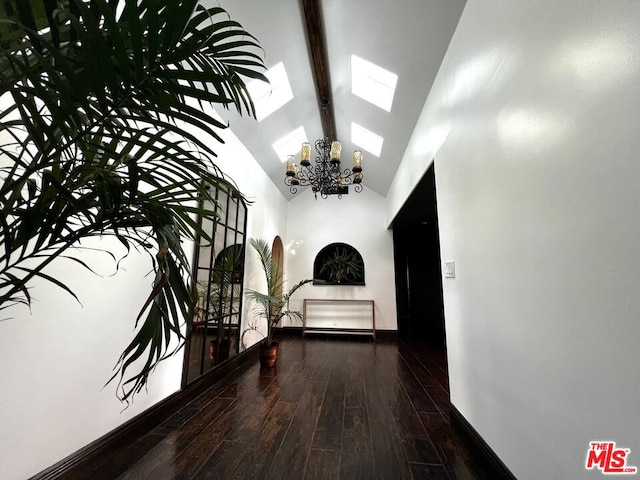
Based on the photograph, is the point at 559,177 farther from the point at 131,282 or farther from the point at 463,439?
the point at 131,282

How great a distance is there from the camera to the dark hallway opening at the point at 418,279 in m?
4.86

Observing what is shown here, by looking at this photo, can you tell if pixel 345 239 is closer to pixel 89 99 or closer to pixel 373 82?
pixel 373 82

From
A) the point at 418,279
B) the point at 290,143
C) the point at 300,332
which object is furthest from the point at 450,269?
the point at 300,332

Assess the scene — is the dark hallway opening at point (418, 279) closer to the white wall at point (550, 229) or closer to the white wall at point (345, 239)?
the white wall at point (345, 239)

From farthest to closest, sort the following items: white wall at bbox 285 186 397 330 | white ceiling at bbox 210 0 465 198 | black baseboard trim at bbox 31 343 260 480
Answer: white wall at bbox 285 186 397 330, white ceiling at bbox 210 0 465 198, black baseboard trim at bbox 31 343 260 480

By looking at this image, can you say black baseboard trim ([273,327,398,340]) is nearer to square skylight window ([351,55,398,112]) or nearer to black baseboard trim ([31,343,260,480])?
black baseboard trim ([31,343,260,480])

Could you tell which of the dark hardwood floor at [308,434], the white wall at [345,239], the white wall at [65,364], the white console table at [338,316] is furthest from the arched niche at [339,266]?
the white wall at [65,364]

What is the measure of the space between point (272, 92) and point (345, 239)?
11.0 ft

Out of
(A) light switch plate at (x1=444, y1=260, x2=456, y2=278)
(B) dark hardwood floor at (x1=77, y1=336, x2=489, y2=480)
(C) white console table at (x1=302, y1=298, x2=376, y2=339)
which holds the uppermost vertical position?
(A) light switch plate at (x1=444, y1=260, x2=456, y2=278)

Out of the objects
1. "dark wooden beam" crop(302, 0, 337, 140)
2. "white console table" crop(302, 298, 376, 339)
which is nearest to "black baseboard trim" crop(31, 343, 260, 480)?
"white console table" crop(302, 298, 376, 339)

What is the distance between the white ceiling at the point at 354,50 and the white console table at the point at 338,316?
3088mm

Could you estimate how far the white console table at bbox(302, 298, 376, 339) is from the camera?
504cm

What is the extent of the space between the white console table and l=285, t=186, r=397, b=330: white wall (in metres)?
0.13

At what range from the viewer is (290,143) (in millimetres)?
3957
